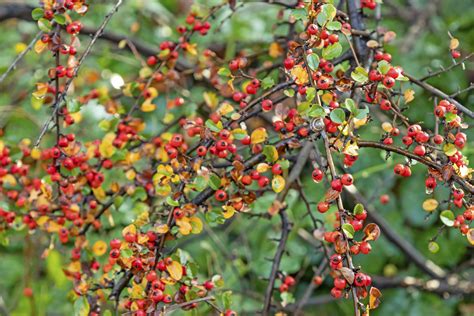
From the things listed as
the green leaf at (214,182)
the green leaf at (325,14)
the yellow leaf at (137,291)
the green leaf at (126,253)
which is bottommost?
the yellow leaf at (137,291)

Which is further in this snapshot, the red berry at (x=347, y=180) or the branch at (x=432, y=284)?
the branch at (x=432, y=284)

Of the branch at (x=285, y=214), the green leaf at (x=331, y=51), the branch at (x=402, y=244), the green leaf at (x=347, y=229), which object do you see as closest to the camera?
the green leaf at (x=347, y=229)

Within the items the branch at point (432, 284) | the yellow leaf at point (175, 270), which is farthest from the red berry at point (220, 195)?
the branch at point (432, 284)

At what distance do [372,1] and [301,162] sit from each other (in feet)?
1.06

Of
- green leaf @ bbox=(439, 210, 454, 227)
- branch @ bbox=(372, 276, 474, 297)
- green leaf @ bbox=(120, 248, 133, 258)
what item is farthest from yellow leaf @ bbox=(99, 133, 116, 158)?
branch @ bbox=(372, 276, 474, 297)

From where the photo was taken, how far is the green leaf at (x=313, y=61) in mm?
834

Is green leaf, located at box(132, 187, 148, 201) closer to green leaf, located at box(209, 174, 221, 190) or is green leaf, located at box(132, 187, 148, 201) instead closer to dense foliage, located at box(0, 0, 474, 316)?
dense foliage, located at box(0, 0, 474, 316)

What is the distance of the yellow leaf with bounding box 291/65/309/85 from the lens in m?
0.85

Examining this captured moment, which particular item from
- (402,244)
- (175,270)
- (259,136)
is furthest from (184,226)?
(402,244)

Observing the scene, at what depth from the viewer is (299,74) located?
853mm

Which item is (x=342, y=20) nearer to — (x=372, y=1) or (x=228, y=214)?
(x=372, y=1)

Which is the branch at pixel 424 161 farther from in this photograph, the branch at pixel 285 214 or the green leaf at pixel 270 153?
the branch at pixel 285 214

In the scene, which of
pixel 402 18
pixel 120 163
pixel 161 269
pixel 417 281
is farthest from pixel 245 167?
pixel 402 18

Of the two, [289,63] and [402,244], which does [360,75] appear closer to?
[289,63]
